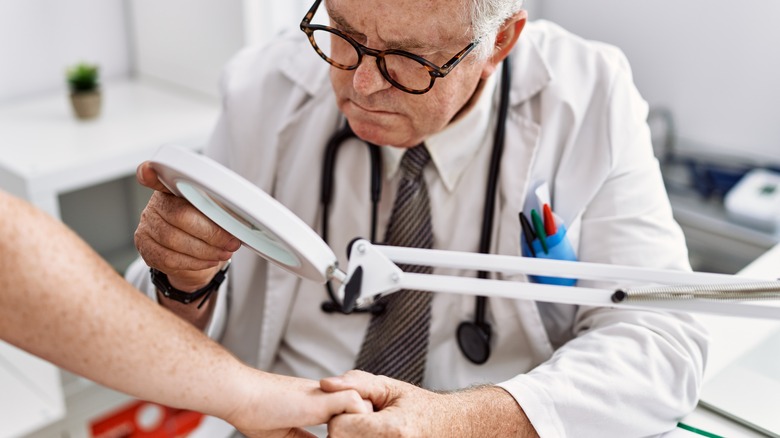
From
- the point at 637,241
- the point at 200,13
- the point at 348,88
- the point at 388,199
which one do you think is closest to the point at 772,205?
the point at 637,241

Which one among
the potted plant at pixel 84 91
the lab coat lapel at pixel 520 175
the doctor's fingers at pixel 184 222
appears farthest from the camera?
the potted plant at pixel 84 91

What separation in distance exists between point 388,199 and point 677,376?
0.51m

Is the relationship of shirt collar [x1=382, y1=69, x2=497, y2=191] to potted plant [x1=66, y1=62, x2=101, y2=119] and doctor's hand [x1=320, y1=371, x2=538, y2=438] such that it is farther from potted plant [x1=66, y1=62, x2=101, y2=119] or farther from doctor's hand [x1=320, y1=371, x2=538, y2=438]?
potted plant [x1=66, y1=62, x2=101, y2=119]

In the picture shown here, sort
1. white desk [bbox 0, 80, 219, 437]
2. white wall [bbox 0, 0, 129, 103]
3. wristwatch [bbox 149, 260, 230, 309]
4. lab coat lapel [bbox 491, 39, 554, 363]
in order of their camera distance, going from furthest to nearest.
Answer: white wall [bbox 0, 0, 129, 103], white desk [bbox 0, 80, 219, 437], lab coat lapel [bbox 491, 39, 554, 363], wristwatch [bbox 149, 260, 230, 309]

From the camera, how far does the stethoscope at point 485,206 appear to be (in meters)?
1.25

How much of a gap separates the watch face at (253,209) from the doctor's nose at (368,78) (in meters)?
0.28

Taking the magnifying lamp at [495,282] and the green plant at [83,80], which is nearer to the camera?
the magnifying lamp at [495,282]

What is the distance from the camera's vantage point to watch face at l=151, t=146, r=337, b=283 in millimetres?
788

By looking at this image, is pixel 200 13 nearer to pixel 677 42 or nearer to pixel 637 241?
pixel 677 42

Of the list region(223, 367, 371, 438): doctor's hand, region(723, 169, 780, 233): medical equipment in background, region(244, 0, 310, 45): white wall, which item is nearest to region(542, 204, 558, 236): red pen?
region(223, 367, 371, 438): doctor's hand

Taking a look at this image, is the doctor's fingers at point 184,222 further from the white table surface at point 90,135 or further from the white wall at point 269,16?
the white wall at point 269,16

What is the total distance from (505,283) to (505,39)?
1.45 ft

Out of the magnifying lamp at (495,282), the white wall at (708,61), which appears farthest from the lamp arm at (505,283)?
the white wall at (708,61)

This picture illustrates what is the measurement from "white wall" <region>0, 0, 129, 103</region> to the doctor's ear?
5.12ft
